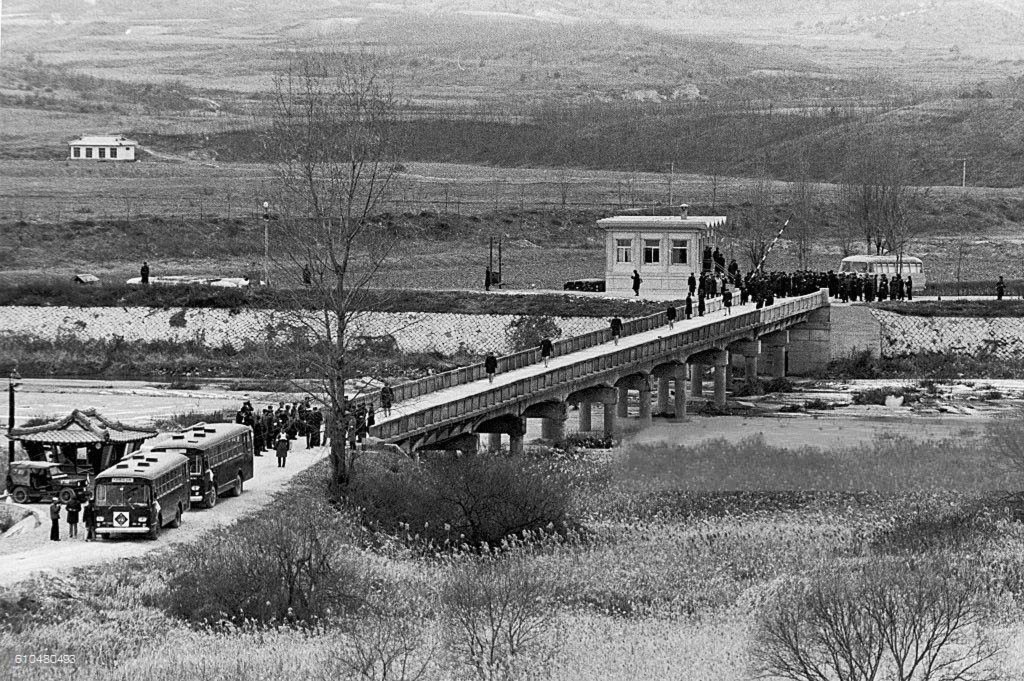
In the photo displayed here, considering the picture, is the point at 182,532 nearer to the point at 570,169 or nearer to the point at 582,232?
the point at 582,232

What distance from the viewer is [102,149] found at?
460 ft

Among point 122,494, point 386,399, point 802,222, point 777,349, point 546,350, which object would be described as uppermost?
point 802,222

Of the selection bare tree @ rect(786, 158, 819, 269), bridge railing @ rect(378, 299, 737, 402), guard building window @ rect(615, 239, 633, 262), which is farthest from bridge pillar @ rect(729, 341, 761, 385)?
bare tree @ rect(786, 158, 819, 269)

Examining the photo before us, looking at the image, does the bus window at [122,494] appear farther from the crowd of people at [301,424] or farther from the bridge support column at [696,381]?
the bridge support column at [696,381]

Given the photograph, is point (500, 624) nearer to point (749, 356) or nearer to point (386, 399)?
point (386, 399)

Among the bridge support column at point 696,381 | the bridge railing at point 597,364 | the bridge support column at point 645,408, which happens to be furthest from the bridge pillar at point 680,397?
the bridge support column at point 696,381

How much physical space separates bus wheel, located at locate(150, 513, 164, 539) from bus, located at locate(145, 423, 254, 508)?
2076 millimetres

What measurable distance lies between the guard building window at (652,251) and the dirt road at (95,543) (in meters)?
36.8

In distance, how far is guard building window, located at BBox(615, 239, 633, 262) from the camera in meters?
76.3

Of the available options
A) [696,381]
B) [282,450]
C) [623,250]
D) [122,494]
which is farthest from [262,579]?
[623,250]

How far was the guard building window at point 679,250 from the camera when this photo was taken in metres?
75.2

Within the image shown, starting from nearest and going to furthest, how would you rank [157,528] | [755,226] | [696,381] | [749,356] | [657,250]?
[157,528] → [696,381] → [749,356] → [657,250] → [755,226]

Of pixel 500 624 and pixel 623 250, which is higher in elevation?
pixel 623 250

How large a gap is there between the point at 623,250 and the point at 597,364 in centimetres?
2479
